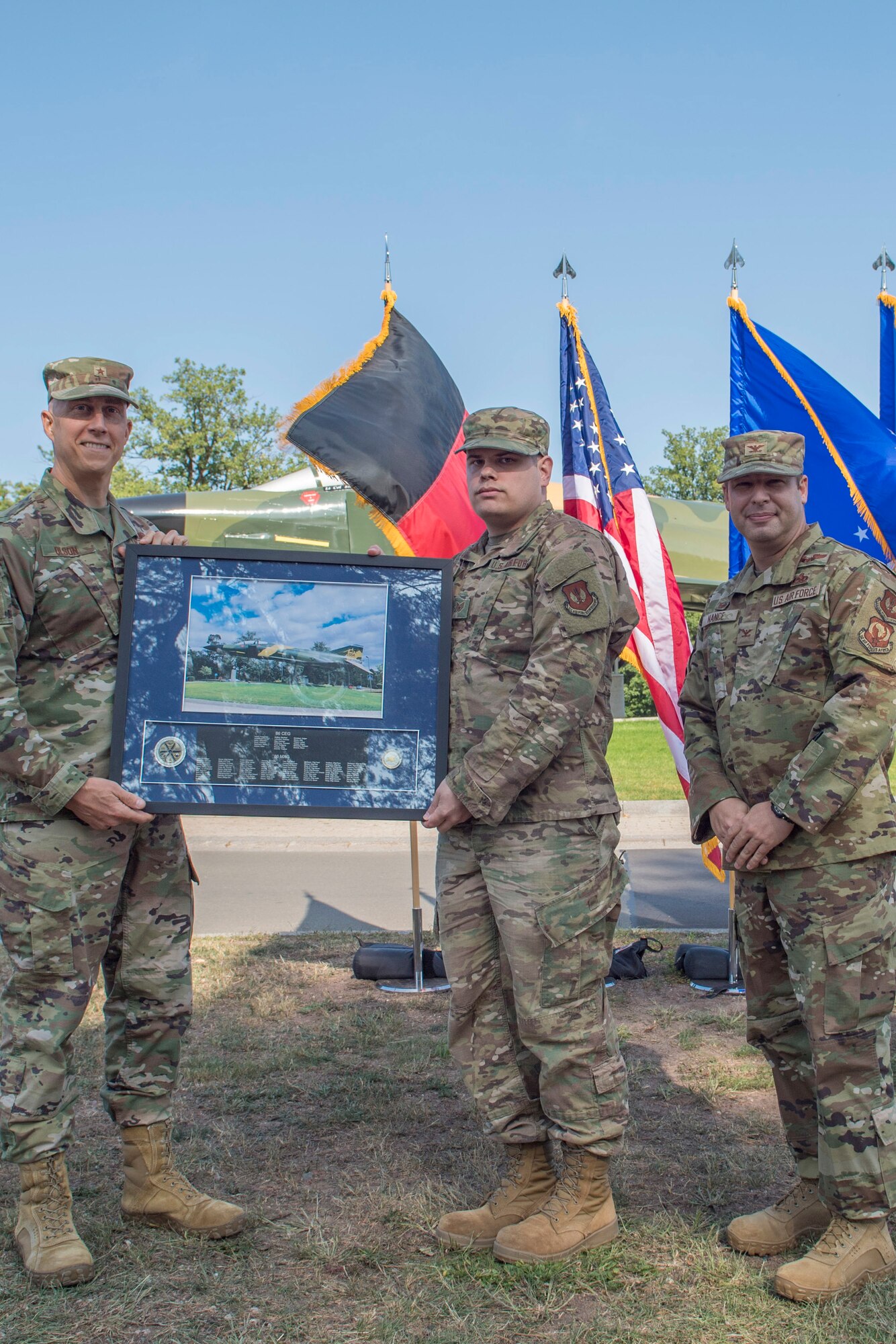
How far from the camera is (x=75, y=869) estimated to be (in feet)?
11.3

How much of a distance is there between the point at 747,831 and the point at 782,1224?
121cm

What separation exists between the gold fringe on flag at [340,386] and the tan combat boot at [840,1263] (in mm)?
4161

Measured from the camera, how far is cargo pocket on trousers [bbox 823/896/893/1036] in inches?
123

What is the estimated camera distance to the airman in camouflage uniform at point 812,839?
10.2 ft

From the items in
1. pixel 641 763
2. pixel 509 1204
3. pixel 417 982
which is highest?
pixel 509 1204

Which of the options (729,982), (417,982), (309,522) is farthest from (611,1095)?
(309,522)

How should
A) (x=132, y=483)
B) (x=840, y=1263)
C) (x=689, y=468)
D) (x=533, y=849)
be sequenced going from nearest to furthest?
(x=840, y=1263) → (x=533, y=849) → (x=132, y=483) → (x=689, y=468)

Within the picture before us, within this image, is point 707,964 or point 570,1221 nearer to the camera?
point 570,1221

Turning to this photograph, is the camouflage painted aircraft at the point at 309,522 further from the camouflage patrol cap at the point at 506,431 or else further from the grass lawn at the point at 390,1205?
the camouflage patrol cap at the point at 506,431

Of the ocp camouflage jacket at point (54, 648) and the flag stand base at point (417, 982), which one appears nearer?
the ocp camouflage jacket at point (54, 648)

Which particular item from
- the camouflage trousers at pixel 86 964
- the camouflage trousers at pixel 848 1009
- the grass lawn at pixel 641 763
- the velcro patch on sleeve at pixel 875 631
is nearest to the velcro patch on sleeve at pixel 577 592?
the velcro patch on sleeve at pixel 875 631

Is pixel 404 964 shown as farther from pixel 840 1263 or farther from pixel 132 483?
pixel 132 483

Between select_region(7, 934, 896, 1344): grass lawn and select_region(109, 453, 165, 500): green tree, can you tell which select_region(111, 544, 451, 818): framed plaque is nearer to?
select_region(7, 934, 896, 1344): grass lawn

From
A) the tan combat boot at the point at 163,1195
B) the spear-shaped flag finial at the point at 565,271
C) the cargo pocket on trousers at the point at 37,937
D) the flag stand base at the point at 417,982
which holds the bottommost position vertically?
the flag stand base at the point at 417,982
